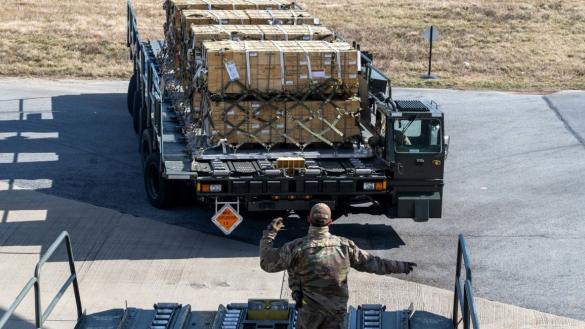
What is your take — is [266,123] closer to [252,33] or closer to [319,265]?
[252,33]

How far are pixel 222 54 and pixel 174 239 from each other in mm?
2620

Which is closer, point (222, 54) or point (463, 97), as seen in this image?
point (222, 54)

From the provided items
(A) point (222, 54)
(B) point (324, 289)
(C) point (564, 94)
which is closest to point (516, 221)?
(A) point (222, 54)

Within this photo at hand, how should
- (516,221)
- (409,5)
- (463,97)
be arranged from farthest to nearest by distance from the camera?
(409,5), (463,97), (516,221)

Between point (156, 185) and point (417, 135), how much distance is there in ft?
13.5

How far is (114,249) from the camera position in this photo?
49.0 feet

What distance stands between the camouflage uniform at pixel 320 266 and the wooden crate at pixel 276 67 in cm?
718

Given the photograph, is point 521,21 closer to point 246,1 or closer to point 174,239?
point 246,1

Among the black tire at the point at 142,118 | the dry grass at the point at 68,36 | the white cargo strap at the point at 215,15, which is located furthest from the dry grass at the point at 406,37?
the white cargo strap at the point at 215,15

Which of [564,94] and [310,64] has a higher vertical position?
[310,64]

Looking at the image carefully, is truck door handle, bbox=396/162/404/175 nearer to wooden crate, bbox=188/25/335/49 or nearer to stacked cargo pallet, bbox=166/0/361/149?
stacked cargo pallet, bbox=166/0/361/149

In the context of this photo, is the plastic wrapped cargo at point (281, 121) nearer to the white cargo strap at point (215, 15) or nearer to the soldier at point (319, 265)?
the white cargo strap at point (215, 15)

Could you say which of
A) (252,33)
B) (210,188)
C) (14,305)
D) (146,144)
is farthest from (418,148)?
(14,305)

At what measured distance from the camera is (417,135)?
15031 millimetres
